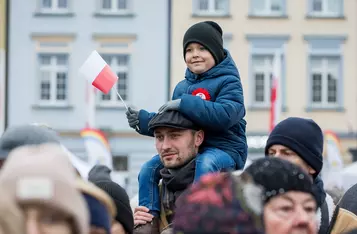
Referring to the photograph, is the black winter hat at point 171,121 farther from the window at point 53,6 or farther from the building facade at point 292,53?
the window at point 53,6

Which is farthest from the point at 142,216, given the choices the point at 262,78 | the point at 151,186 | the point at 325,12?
the point at 325,12

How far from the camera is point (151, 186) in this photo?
5188 millimetres

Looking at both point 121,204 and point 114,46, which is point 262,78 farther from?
point 121,204

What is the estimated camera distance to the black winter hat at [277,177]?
331 cm

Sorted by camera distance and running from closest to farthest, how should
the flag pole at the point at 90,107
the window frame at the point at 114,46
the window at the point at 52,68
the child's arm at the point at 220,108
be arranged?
the child's arm at the point at 220,108 → the flag pole at the point at 90,107 → the window frame at the point at 114,46 → the window at the point at 52,68

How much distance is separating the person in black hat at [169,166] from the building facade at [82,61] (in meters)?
28.2

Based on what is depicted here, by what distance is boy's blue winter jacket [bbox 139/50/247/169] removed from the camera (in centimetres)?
482

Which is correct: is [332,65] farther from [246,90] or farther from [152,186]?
[152,186]

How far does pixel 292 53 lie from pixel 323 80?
1410 millimetres

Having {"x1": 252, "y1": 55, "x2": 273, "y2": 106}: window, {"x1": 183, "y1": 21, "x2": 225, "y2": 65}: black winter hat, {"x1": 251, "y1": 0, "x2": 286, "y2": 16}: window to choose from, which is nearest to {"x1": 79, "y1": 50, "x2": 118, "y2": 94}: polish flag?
{"x1": 183, "y1": 21, "x2": 225, "y2": 65}: black winter hat

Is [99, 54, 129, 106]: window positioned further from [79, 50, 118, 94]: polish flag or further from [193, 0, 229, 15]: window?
[79, 50, 118, 94]: polish flag

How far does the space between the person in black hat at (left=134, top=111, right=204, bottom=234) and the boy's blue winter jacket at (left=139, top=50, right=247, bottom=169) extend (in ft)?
0.22

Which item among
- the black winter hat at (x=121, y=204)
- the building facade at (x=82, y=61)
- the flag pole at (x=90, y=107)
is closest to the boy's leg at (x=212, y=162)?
the black winter hat at (x=121, y=204)

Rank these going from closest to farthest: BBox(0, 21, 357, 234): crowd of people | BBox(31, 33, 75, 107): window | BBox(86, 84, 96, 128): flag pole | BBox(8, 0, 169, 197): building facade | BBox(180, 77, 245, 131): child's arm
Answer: BBox(0, 21, 357, 234): crowd of people < BBox(180, 77, 245, 131): child's arm < BBox(86, 84, 96, 128): flag pole < BBox(8, 0, 169, 197): building facade < BBox(31, 33, 75, 107): window
